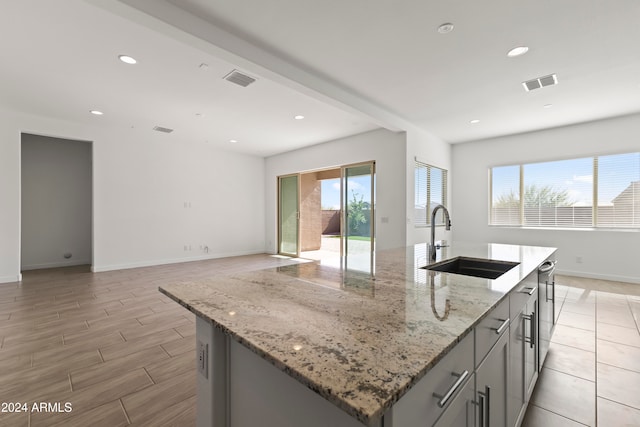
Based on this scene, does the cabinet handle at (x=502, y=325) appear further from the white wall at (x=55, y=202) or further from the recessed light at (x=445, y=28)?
the white wall at (x=55, y=202)

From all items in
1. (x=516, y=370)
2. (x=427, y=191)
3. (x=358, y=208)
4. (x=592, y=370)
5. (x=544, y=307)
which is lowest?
(x=592, y=370)

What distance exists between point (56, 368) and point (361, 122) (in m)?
4.94

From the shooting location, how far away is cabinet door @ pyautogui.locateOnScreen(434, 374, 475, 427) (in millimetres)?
763

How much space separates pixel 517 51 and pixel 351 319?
11.2 feet

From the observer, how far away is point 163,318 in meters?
3.10

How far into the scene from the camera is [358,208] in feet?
20.3

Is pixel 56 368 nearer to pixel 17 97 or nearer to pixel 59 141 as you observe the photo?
pixel 17 97

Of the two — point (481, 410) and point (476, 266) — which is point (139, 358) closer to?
point (481, 410)

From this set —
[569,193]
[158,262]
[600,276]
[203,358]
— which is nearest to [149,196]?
[158,262]

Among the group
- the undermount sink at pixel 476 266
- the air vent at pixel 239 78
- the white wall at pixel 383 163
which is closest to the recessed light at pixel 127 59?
the air vent at pixel 239 78

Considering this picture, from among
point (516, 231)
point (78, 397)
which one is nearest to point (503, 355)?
point (78, 397)

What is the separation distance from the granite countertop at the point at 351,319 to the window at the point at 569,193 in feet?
16.8

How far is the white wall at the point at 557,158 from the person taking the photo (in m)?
4.79

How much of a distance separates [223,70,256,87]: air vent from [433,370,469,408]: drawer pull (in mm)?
3501
